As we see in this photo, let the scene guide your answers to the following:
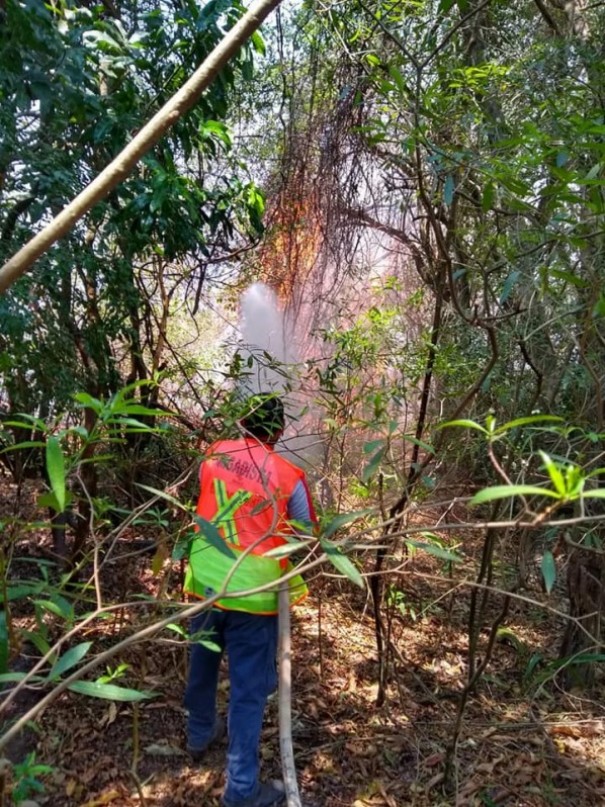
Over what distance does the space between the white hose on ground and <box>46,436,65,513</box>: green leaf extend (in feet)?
1.24

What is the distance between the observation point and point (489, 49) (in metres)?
3.29

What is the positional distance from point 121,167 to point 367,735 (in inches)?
100

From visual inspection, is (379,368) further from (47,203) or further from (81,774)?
(81,774)

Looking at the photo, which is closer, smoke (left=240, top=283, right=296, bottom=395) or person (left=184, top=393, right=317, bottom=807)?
person (left=184, top=393, right=317, bottom=807)

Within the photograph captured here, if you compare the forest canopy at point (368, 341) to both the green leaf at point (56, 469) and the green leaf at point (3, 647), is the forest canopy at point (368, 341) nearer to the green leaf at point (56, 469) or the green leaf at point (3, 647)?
the green leaf at point (3, 647)

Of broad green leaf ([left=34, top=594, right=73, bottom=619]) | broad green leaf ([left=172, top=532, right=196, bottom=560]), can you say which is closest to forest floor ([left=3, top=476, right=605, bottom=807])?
broad green leaf ([left=172, top=532, right=196, bottom=560])

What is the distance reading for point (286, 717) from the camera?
3.68ft

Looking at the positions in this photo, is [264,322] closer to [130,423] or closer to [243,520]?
[243,520]

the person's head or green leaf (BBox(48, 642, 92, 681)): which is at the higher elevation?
the person's head

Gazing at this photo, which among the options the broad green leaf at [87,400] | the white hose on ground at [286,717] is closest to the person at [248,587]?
the white hose on ground at [286,717]

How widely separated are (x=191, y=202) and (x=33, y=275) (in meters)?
0.73

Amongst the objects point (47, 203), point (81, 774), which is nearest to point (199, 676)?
point (81, 774)

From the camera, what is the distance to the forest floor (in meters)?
2.18

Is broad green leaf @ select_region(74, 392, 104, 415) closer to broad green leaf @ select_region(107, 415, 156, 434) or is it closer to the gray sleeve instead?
broad green leaf @ select_region(107, 415, 156, 434)
